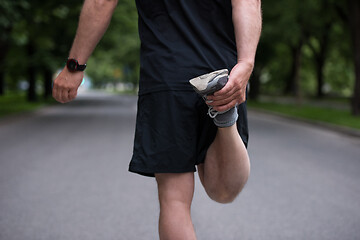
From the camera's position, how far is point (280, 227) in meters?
3.71

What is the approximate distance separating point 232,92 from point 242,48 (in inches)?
8.6

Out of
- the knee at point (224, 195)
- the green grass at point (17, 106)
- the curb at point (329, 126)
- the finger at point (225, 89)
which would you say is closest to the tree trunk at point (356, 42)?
the curb at point (329, 126)

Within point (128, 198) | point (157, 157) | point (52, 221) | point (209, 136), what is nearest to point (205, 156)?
point (209, 136)

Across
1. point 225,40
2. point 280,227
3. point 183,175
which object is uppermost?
point 225,40

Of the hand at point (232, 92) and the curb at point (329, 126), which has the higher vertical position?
the hand at point (232, 92)

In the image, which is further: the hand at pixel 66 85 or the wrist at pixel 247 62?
the hand at pixel 66 85

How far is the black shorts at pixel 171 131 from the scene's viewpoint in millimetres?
1727

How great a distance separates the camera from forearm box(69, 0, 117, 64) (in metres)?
1.82

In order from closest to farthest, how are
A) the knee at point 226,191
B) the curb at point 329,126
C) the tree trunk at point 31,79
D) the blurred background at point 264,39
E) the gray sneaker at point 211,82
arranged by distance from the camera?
1. the gray sneaker at point 211,82
2. the knee at point 226,191
3. the curb at point 329,126
4. the blurred background at point 264,39
5. the tree trunk at point 31,79

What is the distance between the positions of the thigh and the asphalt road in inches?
69.1

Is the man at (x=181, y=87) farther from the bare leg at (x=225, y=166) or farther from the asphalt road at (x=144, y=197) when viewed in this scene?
the asphalt road at (x=144, y=197)

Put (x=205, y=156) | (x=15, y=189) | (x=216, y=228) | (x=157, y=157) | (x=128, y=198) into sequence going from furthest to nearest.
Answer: (x=15, y=189) < (x=128, y=198) < (x=216, y=228) < (x=205, y=156) < (x=157, y=157)

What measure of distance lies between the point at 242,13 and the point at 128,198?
327 cm

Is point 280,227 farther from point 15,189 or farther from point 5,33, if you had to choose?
point 5,33
